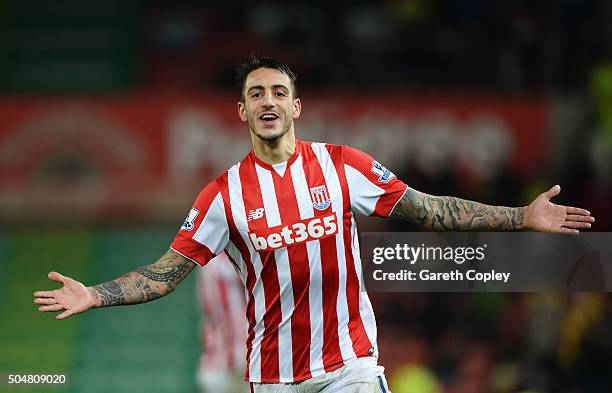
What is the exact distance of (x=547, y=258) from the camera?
5.54m

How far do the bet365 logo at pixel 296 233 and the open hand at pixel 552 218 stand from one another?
831 mm

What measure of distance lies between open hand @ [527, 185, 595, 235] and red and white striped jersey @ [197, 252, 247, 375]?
3.19m

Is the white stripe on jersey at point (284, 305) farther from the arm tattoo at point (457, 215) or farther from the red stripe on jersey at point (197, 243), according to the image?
the arm tattoo at point (457, 215)

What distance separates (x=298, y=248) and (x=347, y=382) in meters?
0.58

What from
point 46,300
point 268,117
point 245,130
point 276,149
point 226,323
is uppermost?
point 245,130

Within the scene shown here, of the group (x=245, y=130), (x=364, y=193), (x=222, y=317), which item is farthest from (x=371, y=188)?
(x=245, y=130)

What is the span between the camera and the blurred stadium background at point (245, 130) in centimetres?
1057

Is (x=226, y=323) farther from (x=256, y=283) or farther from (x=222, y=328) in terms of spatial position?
(x=256, y=283)

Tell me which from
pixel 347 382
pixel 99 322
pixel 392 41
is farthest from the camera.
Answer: pixel 392 41

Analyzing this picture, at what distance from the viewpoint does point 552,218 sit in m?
4.92

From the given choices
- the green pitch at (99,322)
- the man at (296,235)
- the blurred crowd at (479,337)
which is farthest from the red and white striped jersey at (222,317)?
the man at (296,235)

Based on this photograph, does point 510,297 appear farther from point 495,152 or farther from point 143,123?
point 143,123

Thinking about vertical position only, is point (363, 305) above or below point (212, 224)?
below

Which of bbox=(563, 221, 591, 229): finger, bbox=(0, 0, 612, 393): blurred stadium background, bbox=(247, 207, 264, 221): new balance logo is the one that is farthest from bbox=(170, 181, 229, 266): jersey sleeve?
bbox=(0, 0, 612, 393): blurred stadium background
